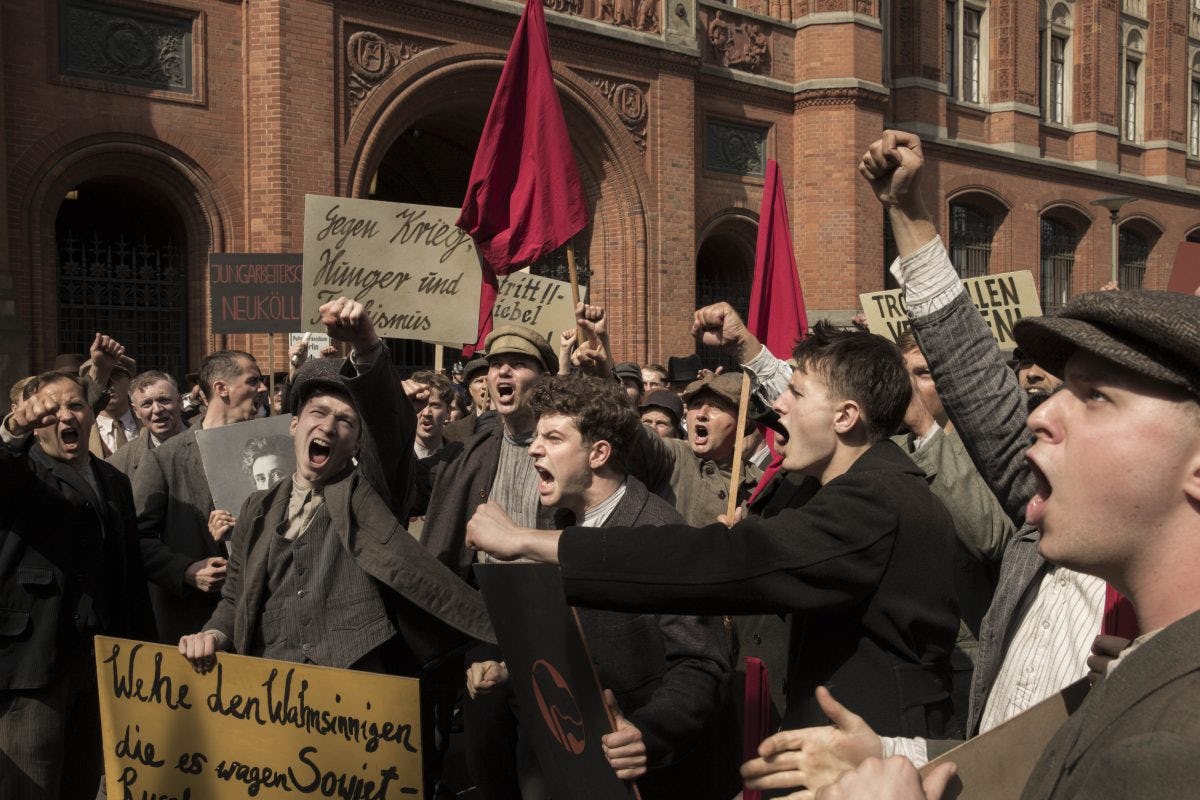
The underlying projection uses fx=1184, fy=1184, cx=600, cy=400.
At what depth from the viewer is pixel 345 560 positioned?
362cm

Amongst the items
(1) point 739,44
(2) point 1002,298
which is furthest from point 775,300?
(1) point 739,44

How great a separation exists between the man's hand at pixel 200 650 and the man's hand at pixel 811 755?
8.06 feet

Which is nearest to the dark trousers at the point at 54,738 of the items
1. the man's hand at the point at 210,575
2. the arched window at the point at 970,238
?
the man's hand at the point at 210,575

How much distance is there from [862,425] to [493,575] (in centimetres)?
89

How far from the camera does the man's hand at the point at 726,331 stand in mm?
4062

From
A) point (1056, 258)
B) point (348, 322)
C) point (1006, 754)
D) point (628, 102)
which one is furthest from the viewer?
point (1056, 258)

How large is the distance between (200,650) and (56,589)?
0.85 m

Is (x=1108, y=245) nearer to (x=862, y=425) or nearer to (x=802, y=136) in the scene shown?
(x=802, y=136)

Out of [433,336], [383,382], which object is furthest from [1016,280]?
[383,382]

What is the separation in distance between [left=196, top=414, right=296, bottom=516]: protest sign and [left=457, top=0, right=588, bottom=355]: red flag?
5.14 feet

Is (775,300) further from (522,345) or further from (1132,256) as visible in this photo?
(1132,256)

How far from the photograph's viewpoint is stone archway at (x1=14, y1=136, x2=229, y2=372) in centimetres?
1261

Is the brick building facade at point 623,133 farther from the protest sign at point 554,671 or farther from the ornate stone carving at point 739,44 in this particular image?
the protest sign at point 554,671

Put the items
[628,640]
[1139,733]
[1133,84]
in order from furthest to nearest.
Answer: [1133,84] → [628,640] → [1139,733]
